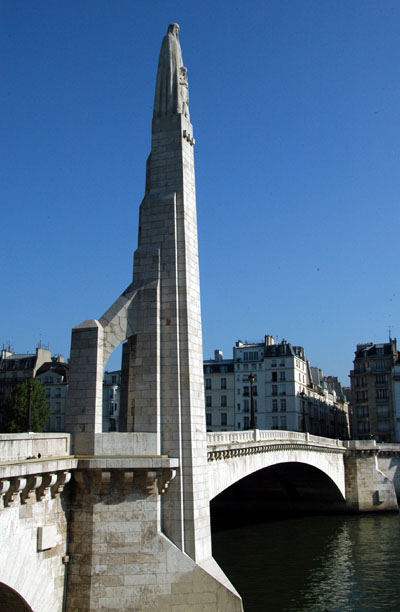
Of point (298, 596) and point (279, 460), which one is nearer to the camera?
point (298, 596)

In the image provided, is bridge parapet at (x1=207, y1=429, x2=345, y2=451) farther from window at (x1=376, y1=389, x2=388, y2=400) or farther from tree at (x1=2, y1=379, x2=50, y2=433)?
tree at (x1=2, y1=379, x2=50, y2=433)

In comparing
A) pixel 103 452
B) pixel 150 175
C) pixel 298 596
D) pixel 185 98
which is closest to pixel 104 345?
pixel 103 452

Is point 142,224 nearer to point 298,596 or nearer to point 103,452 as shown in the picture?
point 103,452

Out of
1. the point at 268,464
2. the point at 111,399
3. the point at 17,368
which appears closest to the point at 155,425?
the point at 268,464

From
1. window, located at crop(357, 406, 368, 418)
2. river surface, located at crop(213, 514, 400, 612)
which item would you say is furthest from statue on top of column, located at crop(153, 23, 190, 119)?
window, located at crop(357, 406, 368, 418)

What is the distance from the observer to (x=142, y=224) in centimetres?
2078

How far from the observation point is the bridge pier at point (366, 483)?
54875 millimetres

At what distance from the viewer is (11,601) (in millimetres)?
15023

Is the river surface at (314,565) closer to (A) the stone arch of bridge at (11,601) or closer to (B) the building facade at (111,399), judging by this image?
(A) the stone arch of bridge at (11,601)

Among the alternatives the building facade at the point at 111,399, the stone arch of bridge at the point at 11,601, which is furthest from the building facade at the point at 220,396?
the stone arch of bridge at the point at 11,601

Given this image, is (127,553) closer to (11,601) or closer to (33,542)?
(33,542)

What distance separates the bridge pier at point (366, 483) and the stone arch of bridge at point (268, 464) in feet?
2.93

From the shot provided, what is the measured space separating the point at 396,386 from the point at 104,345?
71.7 metres

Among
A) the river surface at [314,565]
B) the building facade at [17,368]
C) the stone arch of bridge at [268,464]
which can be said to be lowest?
the river surface at [314,565]
